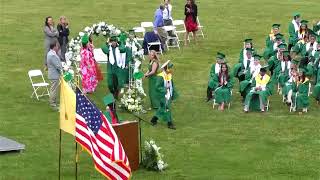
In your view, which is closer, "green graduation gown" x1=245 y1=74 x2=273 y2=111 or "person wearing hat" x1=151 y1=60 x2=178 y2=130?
"person wearing hat" x1=151 y1=60 x2=178 y2=130

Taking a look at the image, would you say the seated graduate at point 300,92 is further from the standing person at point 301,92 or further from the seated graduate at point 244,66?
the seated graduate at point 244,66

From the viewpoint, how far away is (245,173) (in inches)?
770

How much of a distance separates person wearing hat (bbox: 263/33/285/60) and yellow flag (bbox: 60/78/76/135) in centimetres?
1431

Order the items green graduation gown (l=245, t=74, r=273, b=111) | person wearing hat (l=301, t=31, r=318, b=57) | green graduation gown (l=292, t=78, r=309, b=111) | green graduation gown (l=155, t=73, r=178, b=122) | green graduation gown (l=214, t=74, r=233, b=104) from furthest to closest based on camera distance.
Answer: person wearing hat (l=301, t=31, r=318, b=57) < green graduation gown (l=214, t=74, r=233, b=104) < green graduation gown (l=245, t=74, r=273, b=111) < green graduation gown (l=292, t=78, r=309, b=111) < green graduation gown (l=155, t=73, r=178, b=122)

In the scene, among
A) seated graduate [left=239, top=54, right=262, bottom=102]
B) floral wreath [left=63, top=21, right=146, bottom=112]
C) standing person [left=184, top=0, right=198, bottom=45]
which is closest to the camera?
floral wreath [left=63, top=21, right=146, bottom=112]

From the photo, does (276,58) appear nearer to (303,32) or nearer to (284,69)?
(284,69)

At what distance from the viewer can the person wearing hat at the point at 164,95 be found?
2320 centimetres

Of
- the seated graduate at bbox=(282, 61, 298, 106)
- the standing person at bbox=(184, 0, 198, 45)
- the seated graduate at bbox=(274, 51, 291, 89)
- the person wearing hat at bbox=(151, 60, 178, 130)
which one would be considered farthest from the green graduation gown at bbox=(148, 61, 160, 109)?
the standing person at bbox=(184, 0, 198, 45)

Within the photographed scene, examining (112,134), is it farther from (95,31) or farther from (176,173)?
(95,31)

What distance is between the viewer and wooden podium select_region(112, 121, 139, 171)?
741 inches

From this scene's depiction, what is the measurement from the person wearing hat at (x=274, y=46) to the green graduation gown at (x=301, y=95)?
4006 mm

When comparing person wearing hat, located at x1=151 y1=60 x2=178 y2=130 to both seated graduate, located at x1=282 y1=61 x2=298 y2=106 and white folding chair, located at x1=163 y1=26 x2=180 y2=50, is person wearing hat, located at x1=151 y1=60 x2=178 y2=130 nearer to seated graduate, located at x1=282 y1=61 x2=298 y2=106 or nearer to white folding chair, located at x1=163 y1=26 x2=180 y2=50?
seated graduate, located at x1=282 y1=61 x2=298 y2=106

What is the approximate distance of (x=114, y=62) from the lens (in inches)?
1026

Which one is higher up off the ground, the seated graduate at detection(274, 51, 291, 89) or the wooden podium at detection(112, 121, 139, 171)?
the seated graduate at detection(274, 51, 291, 89)
